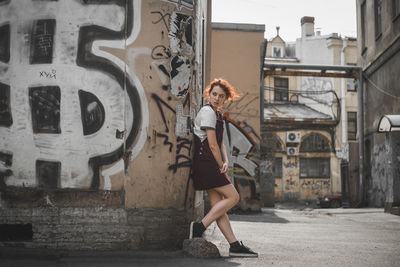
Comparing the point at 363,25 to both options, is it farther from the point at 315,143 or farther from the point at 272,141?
the point at 315,143

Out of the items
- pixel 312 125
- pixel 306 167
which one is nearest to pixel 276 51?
pixel 312 125

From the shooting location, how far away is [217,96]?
5.04 metres

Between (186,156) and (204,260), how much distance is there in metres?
1.27

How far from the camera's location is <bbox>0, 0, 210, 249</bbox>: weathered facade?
496 cm

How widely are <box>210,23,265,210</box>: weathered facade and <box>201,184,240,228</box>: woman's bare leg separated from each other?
719 cm

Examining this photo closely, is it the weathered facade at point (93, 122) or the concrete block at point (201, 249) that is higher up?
the weathered facade at point (93, 122)

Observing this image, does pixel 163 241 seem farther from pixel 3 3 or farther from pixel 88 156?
pixel 3 3

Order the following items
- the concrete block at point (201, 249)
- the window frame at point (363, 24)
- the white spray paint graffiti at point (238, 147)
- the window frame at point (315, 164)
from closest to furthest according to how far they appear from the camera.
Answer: the concrete block at point (201, 249) < the white spray paint graffiti at point (238, 147) < the window frame at point (363, 24) < the window frame at point (315, 164)

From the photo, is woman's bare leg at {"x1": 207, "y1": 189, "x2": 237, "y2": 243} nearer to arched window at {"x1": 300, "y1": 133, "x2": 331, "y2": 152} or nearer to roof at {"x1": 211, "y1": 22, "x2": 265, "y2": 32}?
roof at {"x1": 211, "y1": 22, "x2": 265, "y2": 32}

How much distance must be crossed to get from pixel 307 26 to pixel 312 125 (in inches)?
366

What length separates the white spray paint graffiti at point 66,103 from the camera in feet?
16.5

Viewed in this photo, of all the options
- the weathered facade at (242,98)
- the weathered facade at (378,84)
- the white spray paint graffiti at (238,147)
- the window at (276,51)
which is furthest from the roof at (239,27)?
the window at (276,51)

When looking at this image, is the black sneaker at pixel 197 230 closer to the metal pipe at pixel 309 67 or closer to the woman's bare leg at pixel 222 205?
the woman's bare leg at pixel 222 205

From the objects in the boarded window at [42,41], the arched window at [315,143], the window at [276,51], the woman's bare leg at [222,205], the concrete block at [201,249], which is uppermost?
the window at [276,51]
